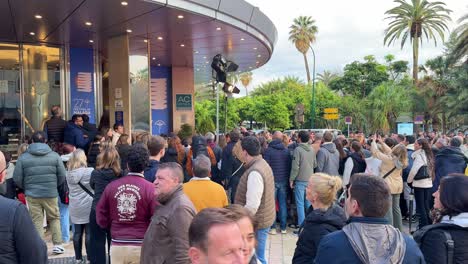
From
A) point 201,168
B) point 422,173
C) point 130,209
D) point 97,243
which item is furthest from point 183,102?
point 130,209

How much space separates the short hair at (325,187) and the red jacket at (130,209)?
147 centimetres

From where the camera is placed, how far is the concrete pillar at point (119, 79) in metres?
13.4

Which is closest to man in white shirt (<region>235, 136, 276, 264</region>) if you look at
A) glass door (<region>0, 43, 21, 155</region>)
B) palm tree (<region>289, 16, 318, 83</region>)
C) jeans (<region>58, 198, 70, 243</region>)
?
jeans (<region>58, 198, 70, 243</region>)

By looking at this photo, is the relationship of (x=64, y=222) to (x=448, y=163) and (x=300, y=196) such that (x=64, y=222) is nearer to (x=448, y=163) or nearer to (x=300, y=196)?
(x=300, y=196)

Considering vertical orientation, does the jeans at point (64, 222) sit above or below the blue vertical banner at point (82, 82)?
below

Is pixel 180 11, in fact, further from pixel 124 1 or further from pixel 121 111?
pixel 121 111

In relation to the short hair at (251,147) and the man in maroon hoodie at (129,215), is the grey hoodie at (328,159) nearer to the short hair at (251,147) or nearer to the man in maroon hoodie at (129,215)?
the short hair at (251,147)

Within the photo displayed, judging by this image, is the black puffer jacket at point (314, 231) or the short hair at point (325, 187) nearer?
the black puffer jacket at point (314, 231)

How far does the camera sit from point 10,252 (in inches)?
99.9

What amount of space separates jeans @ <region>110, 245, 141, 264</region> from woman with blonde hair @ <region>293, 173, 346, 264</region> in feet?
5.05

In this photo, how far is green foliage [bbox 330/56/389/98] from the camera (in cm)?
5172

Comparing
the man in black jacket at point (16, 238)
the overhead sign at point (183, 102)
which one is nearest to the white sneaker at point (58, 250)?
the man in black jacket at point (16, 238)

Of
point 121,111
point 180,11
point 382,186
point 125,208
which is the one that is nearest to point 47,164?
point 125,208

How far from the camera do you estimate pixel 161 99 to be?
69.6 ft
